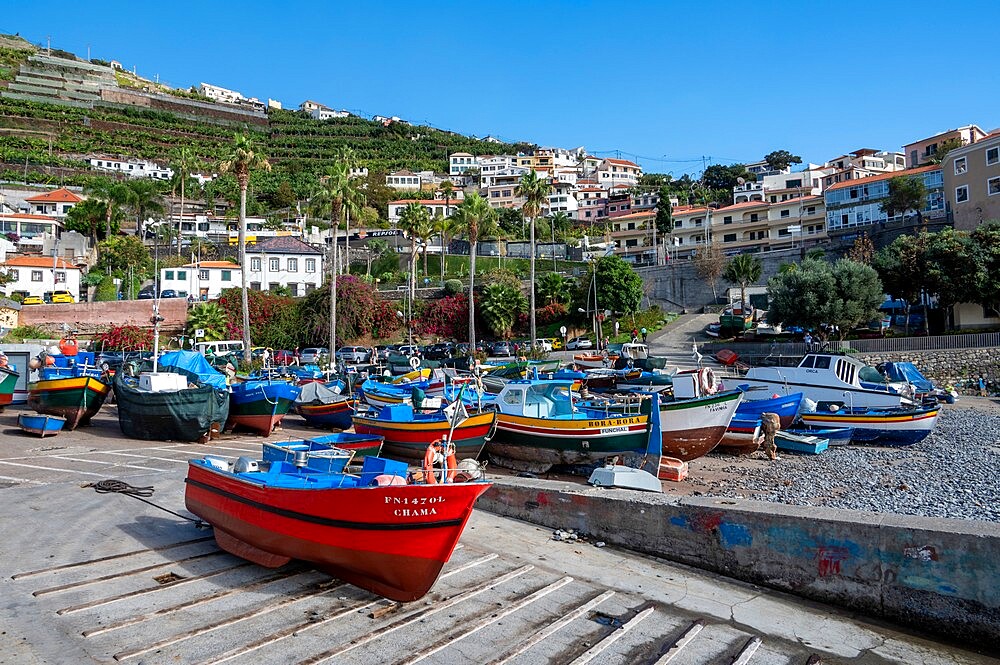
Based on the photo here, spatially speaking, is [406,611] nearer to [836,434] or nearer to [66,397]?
[836,434]

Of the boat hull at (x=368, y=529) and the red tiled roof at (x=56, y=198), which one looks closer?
the boat hull at (x=368, y=529)

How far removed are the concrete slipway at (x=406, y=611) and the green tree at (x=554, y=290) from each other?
158ft

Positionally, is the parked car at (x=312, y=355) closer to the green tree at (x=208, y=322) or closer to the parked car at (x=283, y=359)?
the parked car at (x=283, y=359)

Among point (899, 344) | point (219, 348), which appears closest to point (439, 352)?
point (219, 348)

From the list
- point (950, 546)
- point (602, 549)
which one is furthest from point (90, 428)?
point (950, 546)

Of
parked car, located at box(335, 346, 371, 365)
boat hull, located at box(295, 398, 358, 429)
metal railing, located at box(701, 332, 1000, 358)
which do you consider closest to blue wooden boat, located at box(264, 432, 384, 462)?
boat hull, located at box(295, 398, 358, 429)

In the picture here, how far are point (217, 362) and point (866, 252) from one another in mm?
44091

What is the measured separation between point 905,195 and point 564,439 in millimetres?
57330

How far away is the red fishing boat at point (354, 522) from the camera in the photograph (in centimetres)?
819

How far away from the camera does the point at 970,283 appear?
3719 centimetres

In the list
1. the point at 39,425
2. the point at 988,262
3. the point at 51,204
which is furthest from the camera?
the point at 51,204

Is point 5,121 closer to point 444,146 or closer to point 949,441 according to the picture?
point 444,146

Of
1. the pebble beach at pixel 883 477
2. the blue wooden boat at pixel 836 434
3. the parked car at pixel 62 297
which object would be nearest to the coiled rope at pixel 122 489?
the pebble beach at pixel 883 477

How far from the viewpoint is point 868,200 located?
65.2 metres
